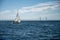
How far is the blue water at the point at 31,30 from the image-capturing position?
2117 mm

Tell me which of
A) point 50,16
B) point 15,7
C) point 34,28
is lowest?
point 34,28

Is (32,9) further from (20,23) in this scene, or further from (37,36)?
(37,36)

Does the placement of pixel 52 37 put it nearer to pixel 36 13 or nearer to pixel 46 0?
pixel 36 13

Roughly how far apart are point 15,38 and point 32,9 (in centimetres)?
54

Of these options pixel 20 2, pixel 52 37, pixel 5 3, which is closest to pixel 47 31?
pixel 52 37

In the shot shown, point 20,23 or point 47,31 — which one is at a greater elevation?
point 20,23

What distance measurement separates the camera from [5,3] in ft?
7.04

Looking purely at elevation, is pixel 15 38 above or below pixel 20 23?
below

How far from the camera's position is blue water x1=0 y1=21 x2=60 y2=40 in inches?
83.4

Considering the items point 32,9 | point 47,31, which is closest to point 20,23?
point 32,9

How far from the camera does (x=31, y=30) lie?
2.13 m

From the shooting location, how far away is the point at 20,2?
216 centimetres

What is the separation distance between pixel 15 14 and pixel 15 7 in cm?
11

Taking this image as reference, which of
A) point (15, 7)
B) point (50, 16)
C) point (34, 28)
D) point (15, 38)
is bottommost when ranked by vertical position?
point (15, 38)
